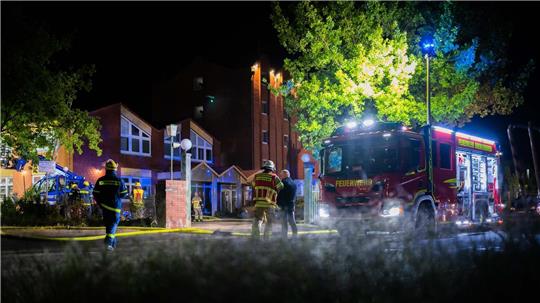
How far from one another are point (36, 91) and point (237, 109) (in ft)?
87.7

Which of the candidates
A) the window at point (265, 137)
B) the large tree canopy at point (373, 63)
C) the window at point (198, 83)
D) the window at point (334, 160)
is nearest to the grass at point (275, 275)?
the window at point (334, 160)

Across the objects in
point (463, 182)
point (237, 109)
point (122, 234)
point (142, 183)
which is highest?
point (237, 109)

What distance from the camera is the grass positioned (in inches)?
194

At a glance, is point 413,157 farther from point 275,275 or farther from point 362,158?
point 275,275

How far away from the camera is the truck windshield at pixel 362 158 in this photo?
1492 centimetres

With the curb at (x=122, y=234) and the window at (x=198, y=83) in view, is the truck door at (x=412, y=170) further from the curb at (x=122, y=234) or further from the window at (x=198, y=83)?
the window at (x=198, y=83)

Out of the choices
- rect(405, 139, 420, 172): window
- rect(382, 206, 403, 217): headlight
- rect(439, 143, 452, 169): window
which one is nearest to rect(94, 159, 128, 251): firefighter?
rect(382, 206, 403, 217): headlight

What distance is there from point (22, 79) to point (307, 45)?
14.1m

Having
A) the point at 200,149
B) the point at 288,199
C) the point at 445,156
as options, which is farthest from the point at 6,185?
the point at 445,156

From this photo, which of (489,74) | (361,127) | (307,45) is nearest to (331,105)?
(307,45)

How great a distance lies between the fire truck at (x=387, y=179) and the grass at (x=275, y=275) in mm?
7670

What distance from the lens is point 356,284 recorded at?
5.46 meters

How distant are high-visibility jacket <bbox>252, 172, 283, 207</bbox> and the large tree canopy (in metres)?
13.1

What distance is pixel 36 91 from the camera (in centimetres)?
1933
